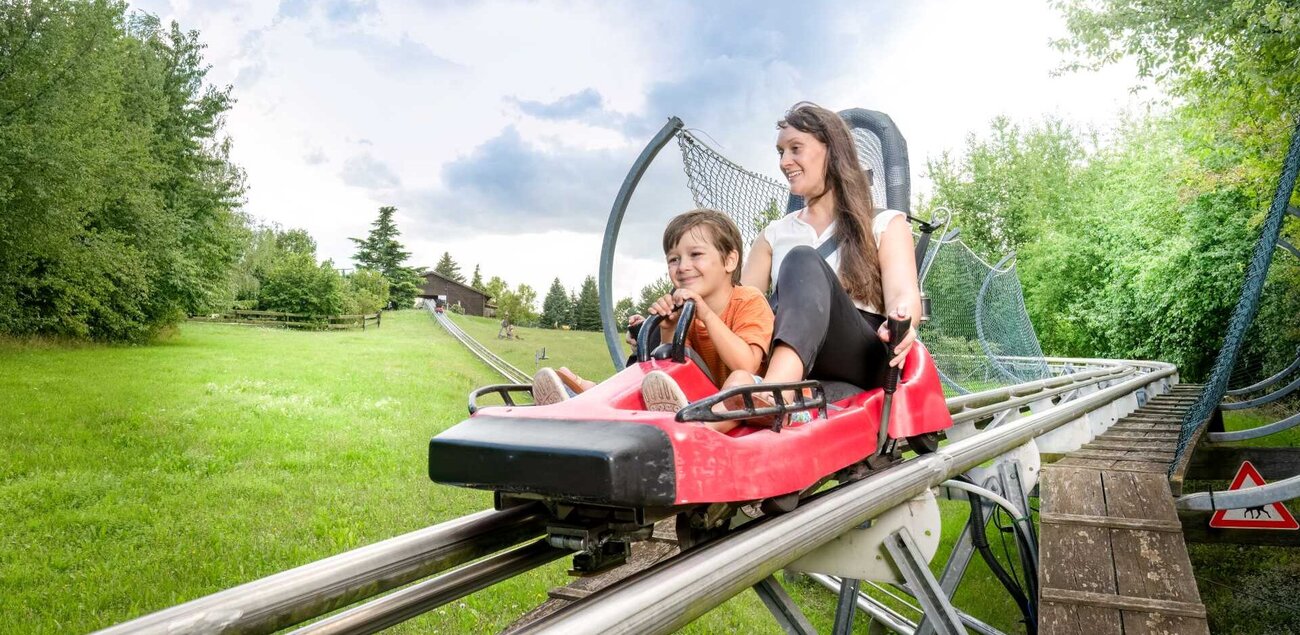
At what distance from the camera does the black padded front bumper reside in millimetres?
1076

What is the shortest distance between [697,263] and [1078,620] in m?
1.27

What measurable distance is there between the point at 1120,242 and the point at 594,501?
796 inches

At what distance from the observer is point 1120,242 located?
60.0 feet

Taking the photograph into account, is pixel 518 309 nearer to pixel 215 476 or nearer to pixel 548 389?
pixel 215 476

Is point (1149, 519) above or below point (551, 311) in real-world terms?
below

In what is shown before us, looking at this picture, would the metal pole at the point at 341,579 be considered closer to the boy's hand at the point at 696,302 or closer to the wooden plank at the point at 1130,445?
the boy's hand at the point at 696,302

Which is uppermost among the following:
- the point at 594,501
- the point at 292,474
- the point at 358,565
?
the point at 594,501

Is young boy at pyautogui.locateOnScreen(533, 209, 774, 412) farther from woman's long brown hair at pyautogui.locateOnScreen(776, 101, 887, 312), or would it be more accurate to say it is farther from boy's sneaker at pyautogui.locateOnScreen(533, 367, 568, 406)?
woman's long brown hair at pyautogui.locateOnScreen(776, 101, 887, 312)

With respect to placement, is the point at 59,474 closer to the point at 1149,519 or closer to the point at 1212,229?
the point at 1149,519

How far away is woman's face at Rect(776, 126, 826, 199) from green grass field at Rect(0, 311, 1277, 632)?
86 cm

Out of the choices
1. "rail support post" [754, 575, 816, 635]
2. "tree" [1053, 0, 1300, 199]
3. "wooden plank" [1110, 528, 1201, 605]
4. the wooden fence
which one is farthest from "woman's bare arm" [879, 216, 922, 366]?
the wooden fence

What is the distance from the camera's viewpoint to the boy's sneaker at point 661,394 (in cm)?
129

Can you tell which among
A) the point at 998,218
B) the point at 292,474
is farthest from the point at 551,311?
the point at 998,218

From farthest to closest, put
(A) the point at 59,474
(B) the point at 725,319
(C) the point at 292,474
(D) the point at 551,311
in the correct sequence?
(D) the point at 551,311, (C) the point at 292,474, (A) the point at 59,474, (B) the point at 725,319
